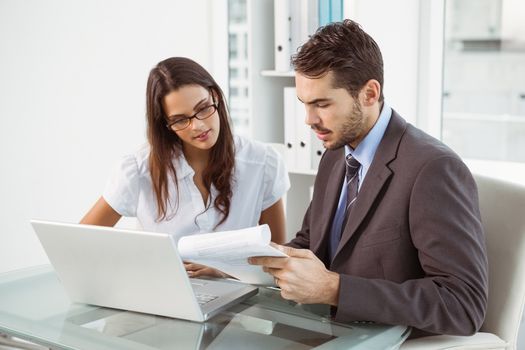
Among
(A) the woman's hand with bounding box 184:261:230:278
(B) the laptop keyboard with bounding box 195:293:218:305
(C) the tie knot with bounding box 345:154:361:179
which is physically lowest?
(A) the woman's hand with bounding box 184:261:230:278

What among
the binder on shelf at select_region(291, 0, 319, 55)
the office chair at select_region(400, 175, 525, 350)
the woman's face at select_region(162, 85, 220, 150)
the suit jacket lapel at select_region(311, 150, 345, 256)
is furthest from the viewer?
the binder on shelf at select_region(291, 0, 319, 55)

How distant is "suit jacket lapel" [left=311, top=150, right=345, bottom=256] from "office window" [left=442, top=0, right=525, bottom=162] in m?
1.29

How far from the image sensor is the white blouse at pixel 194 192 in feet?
7.38

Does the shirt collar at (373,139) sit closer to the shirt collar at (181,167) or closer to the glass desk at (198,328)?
the glass desk at (198,328)

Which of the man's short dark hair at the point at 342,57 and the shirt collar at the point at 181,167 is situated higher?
the man's short dark hair at the point at 342,57

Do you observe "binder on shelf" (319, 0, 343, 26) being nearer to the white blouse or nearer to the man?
the white blouse

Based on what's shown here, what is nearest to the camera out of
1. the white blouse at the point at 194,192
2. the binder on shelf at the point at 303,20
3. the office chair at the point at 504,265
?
the office chair at the point at 504,265

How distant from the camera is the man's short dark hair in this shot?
170 cm

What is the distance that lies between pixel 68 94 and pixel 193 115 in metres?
1.29

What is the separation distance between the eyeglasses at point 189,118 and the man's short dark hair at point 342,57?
18.4 inches

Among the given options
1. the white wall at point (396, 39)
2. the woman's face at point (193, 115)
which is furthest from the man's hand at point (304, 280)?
the white wall at point (396, 39)

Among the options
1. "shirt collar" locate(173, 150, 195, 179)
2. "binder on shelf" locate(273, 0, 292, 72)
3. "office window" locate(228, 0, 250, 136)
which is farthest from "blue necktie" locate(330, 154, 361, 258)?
"office window" locate(228, 0, 250, 136)

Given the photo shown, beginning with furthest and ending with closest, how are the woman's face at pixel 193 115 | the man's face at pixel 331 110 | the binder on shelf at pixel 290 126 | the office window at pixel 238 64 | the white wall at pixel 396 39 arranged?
the office window at pixel 238 64 → the binder on shelf at pixel 290 126 → the white wall at pixel 396 39 → the woman's face at pixel 193 115 → the man's face at pixel 331 110

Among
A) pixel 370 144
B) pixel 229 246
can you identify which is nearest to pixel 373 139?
pixel 370 144
